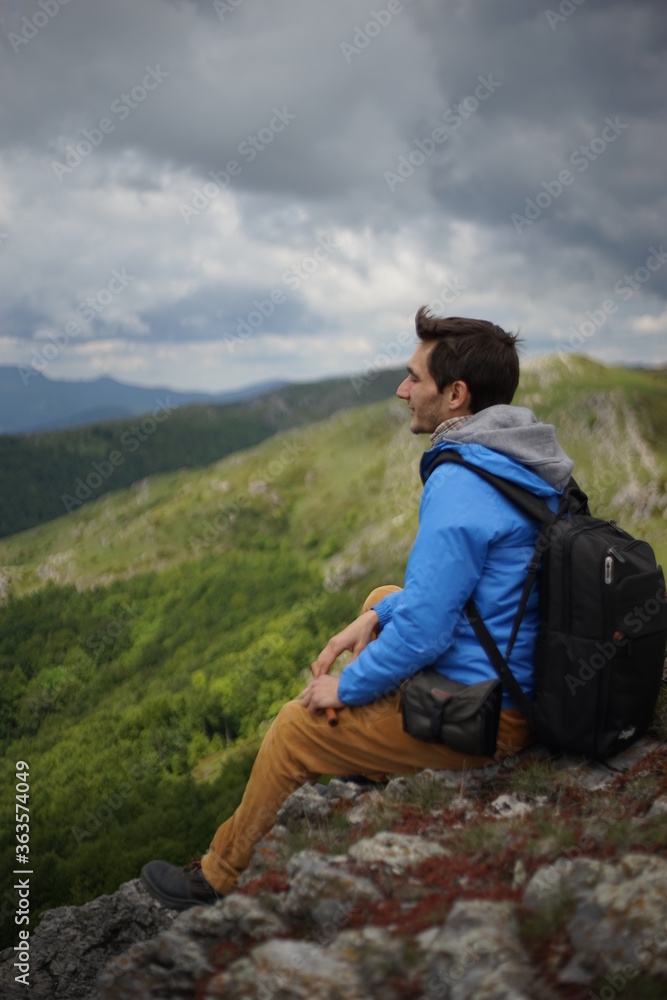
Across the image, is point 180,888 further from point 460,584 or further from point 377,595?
point 460,584

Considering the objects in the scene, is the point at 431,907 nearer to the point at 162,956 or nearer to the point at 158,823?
the point at 162,956

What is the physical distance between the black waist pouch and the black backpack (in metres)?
0.34

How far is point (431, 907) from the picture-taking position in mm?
4523

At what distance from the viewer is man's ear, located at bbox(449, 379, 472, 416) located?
5.96 metres

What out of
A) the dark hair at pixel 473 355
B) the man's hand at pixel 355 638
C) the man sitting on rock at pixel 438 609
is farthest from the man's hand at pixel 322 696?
the dark hair at pixel 473 355

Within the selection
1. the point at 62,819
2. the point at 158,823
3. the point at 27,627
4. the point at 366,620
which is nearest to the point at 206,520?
the point at 27,627

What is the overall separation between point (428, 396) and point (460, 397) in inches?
11.4

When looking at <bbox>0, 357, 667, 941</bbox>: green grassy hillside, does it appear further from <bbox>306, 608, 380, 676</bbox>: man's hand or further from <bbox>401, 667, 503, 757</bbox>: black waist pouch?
→ <bbox>401, 667, 503, 757</bbox>: black waist pouch

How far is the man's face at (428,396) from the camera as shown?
6016mm

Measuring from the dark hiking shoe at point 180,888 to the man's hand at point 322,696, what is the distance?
201 cm

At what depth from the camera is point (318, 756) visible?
604 cm

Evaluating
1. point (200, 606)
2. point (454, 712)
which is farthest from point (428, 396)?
point (200, 606)

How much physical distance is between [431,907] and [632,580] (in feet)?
9.30

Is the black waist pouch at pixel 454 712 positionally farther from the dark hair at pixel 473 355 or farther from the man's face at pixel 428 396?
the dark hair at pixel 473 355
